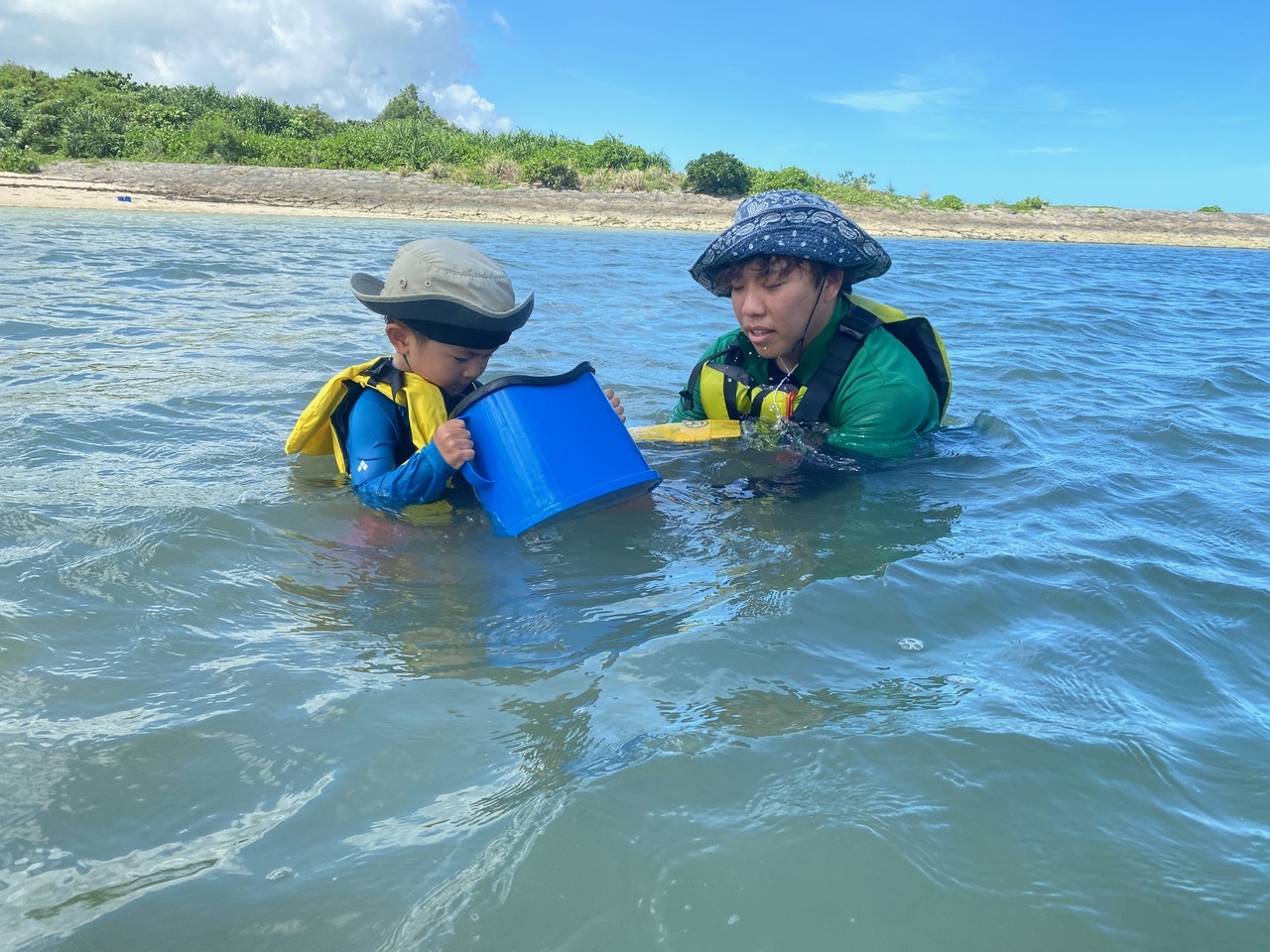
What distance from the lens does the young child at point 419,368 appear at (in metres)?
3.41

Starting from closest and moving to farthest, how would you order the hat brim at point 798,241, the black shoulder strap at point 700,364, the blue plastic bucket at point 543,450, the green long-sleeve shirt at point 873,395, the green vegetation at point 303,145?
the blue plastic bucket at point 543,450 < the hat brim at point 798,241 < the green long-sleeve shirt at point 873,395 < the black shoulder strap at point 700,364 < the green vegetation at point 303,145

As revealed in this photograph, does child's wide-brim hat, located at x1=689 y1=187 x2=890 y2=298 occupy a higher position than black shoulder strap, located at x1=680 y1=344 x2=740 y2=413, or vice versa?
child's wide-brim hat, located at x1=689 y1=187 x2=890 y2=298

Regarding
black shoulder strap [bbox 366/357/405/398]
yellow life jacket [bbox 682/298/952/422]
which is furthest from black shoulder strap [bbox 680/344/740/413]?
black shoulder strap [bbox 366/357/405/398]

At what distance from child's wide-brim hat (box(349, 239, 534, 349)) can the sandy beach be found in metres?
23.4

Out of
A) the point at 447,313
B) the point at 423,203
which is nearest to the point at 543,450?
the point at 447,313

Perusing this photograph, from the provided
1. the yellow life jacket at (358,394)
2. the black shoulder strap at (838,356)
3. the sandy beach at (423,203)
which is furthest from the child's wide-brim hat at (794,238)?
the sandy beach at (423,203)

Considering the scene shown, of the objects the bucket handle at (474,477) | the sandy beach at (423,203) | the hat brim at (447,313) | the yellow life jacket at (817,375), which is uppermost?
the hat brim at (447,313)

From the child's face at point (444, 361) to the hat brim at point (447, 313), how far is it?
6cm

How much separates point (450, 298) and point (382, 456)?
0.65 meters

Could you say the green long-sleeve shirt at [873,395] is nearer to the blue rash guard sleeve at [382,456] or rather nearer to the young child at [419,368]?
the young child at [419,368]

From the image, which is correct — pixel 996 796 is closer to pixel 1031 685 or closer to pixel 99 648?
pixel 1031 685

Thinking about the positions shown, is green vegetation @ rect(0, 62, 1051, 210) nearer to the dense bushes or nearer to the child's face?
the dense bushes

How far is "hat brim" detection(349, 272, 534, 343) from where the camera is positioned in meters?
3.40

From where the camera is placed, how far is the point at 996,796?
6.14ft
